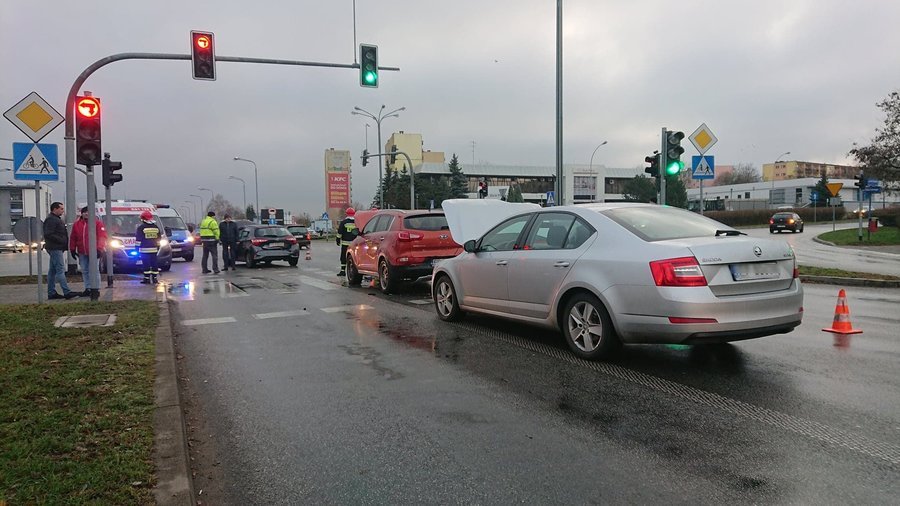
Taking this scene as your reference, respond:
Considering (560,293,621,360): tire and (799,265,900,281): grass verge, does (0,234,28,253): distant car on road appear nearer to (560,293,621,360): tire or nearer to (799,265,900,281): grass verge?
(799,265,900,281): grass verge

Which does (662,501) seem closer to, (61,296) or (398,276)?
(398,276)

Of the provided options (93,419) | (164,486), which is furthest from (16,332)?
(164,486)

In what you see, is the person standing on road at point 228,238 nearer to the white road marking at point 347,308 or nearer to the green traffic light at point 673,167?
the white road marking at point 347,308

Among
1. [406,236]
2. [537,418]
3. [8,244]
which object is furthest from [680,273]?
[8,244]

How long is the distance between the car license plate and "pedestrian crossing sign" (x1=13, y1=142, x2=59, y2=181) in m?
10.5

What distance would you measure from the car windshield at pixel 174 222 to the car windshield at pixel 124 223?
512 cm

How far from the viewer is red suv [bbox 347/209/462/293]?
11.6 metres

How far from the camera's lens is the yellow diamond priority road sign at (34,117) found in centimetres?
968

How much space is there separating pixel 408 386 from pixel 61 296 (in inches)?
377

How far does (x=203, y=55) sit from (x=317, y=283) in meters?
6.45

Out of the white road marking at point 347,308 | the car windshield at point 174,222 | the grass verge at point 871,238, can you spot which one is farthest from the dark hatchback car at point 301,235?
the grass verge at point 871,238

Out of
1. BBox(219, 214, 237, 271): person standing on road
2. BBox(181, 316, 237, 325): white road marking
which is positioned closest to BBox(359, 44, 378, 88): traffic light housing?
BBox(219, 214, 237, 271): person standing on road

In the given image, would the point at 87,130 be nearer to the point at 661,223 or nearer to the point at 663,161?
the point at 661,223

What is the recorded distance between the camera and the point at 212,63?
15.3 meters
